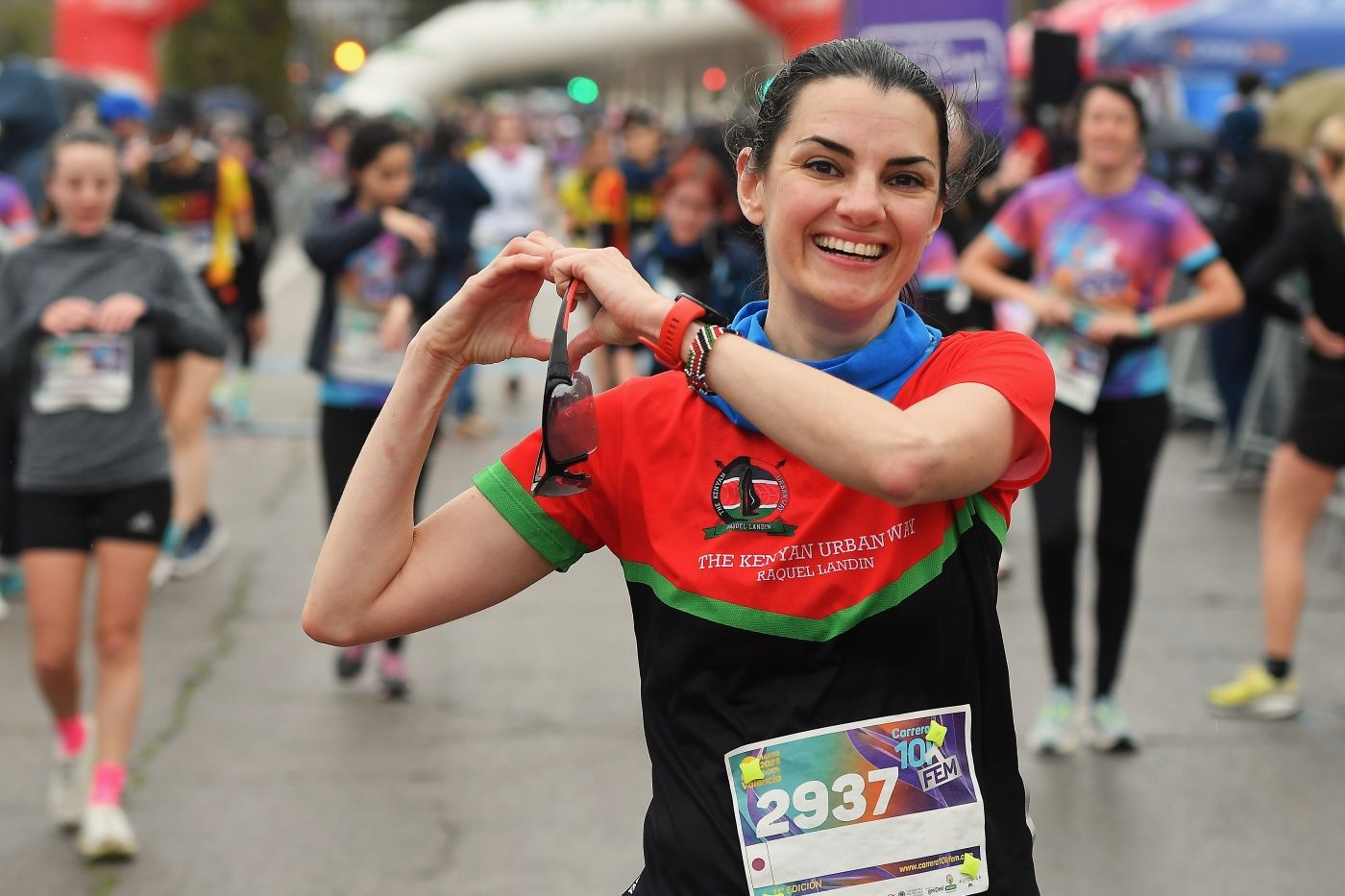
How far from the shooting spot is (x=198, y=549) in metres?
8.52

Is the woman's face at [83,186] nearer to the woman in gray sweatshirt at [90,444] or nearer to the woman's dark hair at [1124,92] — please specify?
the woman in gray sweatshirt at [90,444]

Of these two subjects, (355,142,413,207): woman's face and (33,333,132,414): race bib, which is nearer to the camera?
(33,333,132,414): race bib

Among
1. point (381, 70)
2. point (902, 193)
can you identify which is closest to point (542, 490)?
point (902, 193)

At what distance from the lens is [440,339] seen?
7.05 feet

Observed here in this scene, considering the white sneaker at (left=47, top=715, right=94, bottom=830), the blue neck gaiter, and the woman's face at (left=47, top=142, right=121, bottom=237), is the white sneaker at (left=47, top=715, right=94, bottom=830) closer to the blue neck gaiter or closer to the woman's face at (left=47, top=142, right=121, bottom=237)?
the woman's face at (left=47, top=142, right=121, bottom=237)

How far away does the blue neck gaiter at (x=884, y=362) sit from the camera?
2.15 m

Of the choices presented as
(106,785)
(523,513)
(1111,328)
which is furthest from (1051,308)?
(523,513)

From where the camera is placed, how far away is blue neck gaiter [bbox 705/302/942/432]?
2148 mm

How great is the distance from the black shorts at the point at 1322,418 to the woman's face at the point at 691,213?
2681 mm

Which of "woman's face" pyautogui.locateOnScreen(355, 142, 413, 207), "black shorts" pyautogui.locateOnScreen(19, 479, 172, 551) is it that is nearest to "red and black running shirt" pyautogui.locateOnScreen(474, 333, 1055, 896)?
"black shorts" pyautogui.locateOnScreen(19, 479, 172, 551)

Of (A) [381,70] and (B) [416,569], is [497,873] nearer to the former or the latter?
(B) [416,569]

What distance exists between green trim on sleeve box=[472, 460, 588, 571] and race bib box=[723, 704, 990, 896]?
0.37 metres

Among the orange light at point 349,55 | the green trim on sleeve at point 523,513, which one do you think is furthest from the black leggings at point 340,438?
the green trim on sleeve at point 523,513

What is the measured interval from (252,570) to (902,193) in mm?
6813
